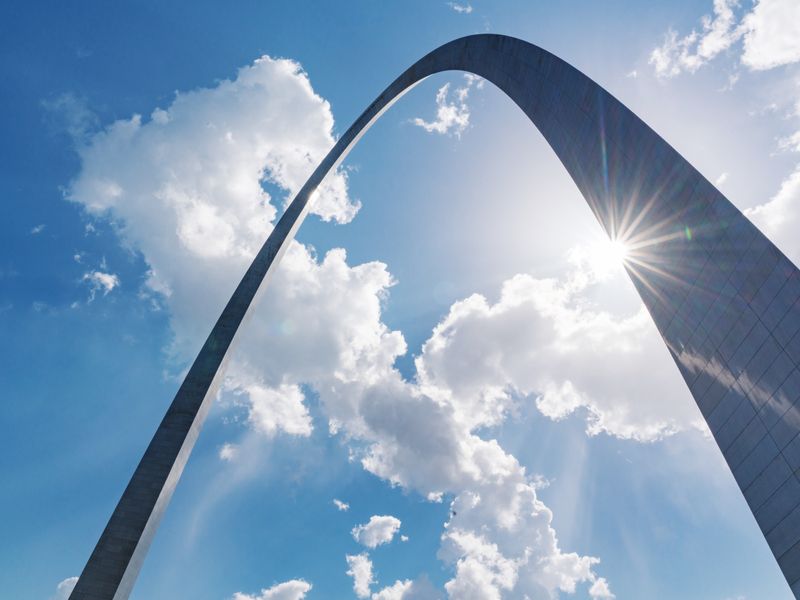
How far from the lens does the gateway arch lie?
25.5ft

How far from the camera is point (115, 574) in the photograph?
10.1 meters

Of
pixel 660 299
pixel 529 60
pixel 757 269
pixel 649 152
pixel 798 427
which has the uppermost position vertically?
pixel 529 60

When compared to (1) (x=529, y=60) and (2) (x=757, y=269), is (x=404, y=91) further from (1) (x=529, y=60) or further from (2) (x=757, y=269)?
→ (2) (x=757, y=269)

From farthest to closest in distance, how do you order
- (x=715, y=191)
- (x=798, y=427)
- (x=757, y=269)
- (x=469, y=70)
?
1. (x=469, y=70)
2. (x=715, y=191)
3. (x=757, y=269)
4. (x=798, y=427)

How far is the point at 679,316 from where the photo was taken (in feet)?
33.1

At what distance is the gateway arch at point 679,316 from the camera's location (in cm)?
778

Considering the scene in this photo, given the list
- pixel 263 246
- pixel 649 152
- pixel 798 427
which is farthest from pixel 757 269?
pixel 263 246

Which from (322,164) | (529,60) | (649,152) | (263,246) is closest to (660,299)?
(649,152)

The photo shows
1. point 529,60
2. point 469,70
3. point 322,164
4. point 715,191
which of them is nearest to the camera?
point 715,191

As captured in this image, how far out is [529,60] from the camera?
621 inches

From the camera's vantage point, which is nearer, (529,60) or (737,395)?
(737,395)

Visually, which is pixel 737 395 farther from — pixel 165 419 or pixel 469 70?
pixel 469 70

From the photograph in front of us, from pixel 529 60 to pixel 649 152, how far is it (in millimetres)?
7068

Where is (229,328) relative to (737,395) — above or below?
above
